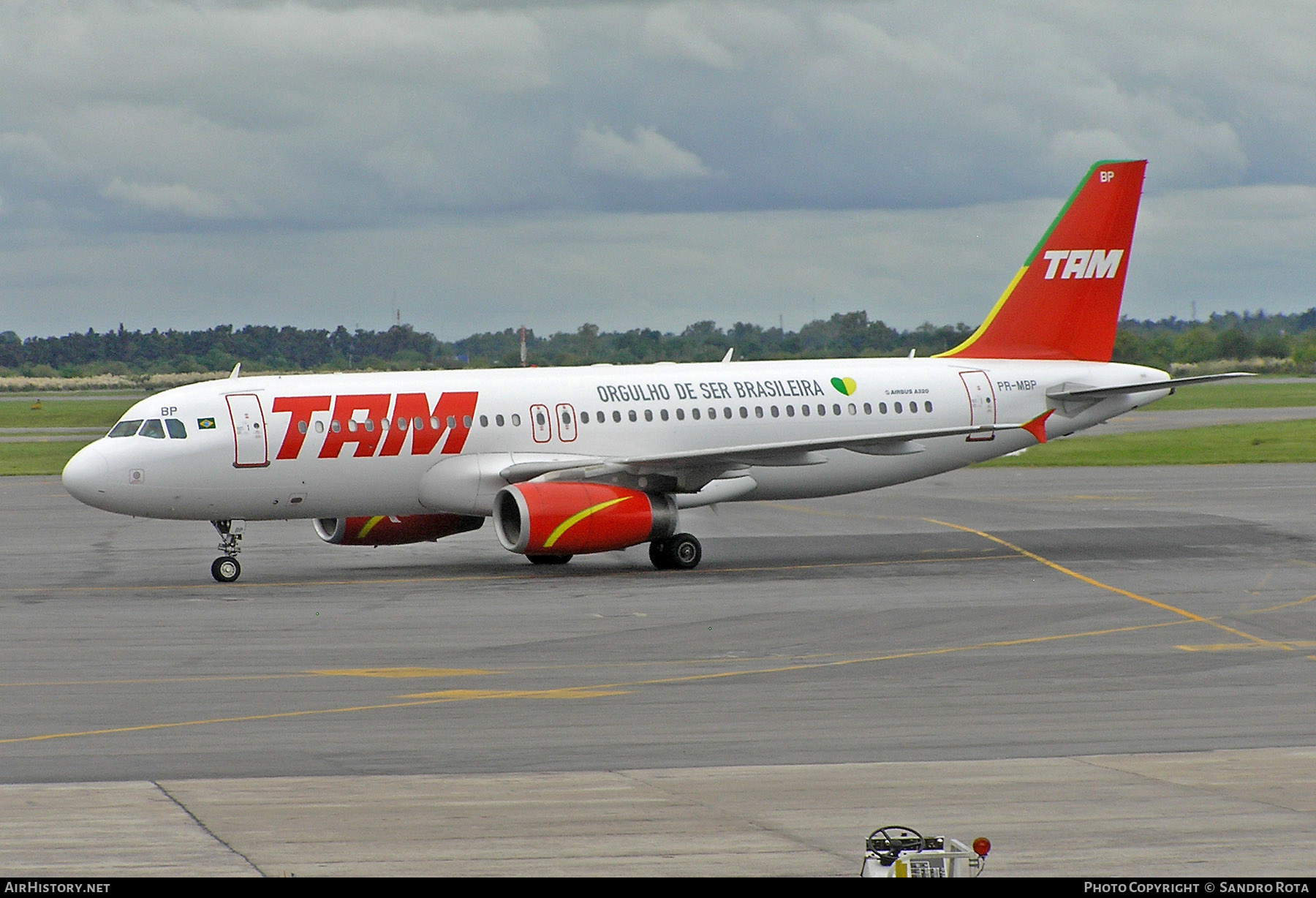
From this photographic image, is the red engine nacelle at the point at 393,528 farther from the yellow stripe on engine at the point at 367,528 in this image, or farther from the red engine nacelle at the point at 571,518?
the red engine nacelle at the point at 571,518

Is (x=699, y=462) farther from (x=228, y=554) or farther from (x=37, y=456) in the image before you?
(x=37, y=456)

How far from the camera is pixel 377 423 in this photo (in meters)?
31.8

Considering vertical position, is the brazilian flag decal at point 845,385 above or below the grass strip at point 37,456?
above

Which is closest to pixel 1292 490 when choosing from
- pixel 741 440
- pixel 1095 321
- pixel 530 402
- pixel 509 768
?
pixel 1095 321

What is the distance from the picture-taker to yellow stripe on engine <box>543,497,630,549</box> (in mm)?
30250

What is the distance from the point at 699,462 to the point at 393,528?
21.3 feet

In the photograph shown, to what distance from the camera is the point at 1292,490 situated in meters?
46.7

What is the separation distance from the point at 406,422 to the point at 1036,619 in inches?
507

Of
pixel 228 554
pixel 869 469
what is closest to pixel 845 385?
pixel 869 469

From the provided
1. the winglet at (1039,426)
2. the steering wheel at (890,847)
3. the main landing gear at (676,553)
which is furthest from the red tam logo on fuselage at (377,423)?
the steering wheel at (890,847)

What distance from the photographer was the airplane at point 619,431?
30906 mm

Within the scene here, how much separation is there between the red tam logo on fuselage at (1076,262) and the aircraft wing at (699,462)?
24.6ft

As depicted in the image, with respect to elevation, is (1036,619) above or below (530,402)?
below

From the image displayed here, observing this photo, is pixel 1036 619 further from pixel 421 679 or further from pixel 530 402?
pixel 530 402
